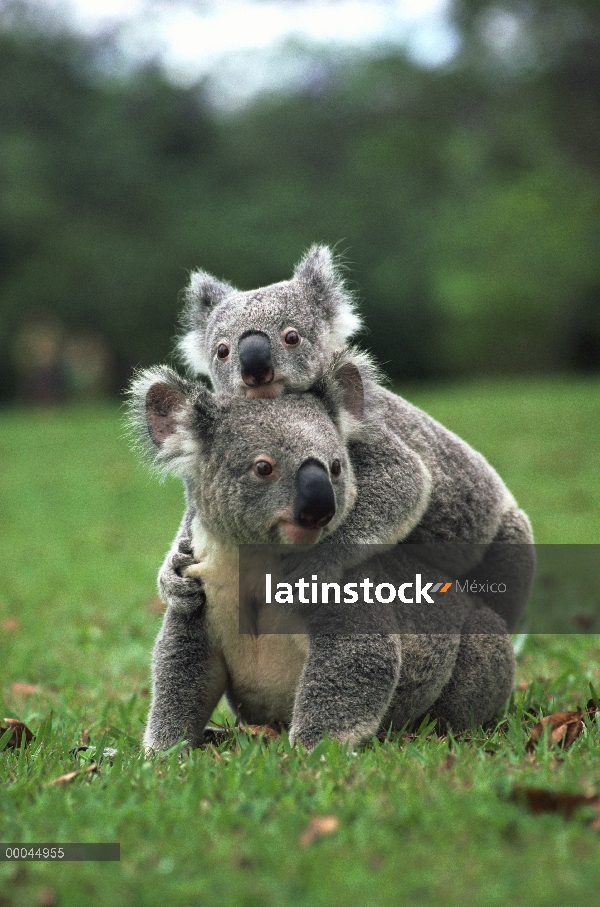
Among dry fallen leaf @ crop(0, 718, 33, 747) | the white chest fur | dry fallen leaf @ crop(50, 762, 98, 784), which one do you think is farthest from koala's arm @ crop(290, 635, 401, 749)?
dry fallen leaf @ crop(0, 718, 33, 747)

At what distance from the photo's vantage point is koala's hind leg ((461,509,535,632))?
12.2 feet

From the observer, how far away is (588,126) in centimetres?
1847

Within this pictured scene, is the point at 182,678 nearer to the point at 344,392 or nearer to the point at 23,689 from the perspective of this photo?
the point at 344,392

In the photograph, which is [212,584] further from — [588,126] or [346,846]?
[588,126]

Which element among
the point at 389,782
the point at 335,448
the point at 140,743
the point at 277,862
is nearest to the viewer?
the point at 277,862

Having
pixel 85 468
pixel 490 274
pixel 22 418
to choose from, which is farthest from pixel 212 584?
pixel 490 274

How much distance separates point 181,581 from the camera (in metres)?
3.24

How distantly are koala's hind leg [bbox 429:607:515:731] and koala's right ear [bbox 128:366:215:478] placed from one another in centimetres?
112

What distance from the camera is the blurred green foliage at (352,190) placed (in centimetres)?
1919

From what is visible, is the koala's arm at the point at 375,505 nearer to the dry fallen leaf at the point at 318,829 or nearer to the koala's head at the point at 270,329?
the koala's head at the point at 270,329

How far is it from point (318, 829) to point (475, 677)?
4.17 ft

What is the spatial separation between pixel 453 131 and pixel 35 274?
9.95m

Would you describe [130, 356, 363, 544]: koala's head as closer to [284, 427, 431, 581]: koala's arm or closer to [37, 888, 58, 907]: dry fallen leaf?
[284, 427, 431, 581]: koala's arm

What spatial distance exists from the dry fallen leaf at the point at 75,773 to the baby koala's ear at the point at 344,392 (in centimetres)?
123
